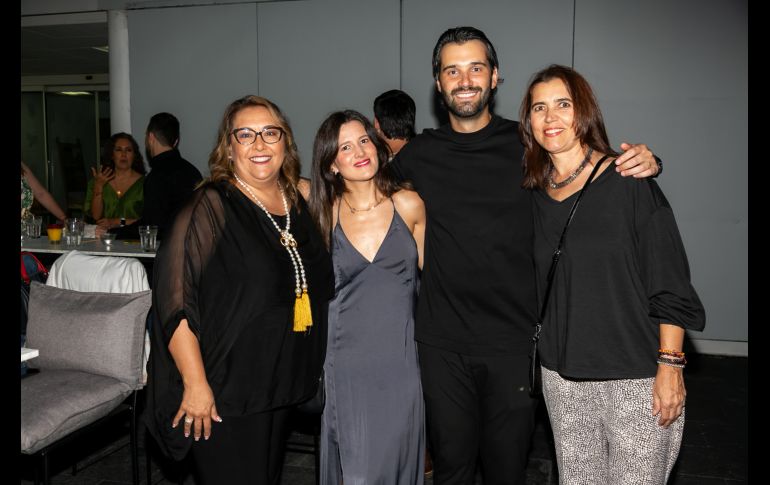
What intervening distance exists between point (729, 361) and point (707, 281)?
725 millimetres

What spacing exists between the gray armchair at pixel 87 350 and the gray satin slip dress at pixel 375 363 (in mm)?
1077

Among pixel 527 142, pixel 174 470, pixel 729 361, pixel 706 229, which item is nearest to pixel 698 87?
pixel 706 229

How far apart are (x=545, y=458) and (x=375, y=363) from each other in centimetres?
→ 174

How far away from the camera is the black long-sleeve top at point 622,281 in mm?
1896

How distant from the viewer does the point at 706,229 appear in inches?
225

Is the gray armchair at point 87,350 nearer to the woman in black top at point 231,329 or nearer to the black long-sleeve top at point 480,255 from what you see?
the woman in black top at point 231,329

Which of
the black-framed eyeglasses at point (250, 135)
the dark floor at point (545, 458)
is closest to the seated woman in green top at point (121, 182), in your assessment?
the dark floor at point (545, 458)

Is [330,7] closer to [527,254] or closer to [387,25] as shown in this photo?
[387,25]

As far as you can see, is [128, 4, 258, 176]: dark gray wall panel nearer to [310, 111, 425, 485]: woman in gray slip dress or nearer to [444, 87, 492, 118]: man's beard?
[310, 111, 425, 485]: woman in gray slip dress

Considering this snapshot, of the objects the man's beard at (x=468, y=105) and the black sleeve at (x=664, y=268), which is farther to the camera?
the man's beard at (x=468, y=105)

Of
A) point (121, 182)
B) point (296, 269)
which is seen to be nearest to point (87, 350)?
point (296, 269)

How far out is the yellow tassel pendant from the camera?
7.15 ft

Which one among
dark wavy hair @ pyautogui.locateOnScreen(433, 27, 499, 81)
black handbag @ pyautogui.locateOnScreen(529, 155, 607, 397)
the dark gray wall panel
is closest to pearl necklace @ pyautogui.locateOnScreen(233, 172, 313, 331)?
black handbag @ pyautogui.locateOnScreen(529, 155, 607, 397)

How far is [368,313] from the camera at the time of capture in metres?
2.46
